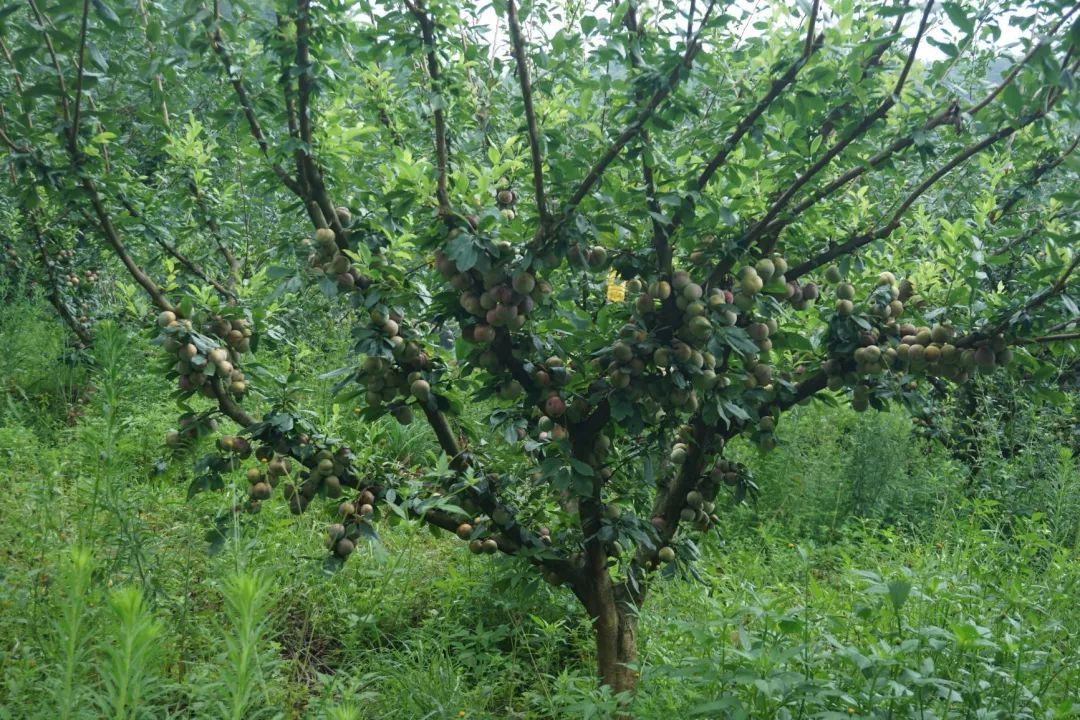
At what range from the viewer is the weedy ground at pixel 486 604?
2039 millimetres

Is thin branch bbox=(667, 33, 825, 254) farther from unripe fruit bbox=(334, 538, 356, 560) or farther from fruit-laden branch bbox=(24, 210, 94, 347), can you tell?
fruit-laden branch bbox=(24, 210, 94, 347)

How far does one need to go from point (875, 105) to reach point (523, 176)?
3.16 ft

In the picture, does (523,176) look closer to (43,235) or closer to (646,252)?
(646,252)

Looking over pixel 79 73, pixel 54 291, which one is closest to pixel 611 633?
pixel 79 73

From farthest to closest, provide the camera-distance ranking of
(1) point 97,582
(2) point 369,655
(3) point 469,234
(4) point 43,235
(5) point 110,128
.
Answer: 1. (4) point 43,235
2. (2) point 369,655
3. (5) point 110,128
4. (1) point 97,582
5. (3) point 469,234

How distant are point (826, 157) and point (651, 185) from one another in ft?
1.44

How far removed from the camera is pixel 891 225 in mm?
2502

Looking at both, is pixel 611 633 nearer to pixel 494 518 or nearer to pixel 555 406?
pixel 494 518

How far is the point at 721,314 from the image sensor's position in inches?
95.0

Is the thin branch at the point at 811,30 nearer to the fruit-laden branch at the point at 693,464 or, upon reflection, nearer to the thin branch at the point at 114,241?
the fruit-laden branch at the point at 693,464

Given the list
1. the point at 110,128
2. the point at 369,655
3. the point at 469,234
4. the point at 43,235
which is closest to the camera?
the point at 469,234

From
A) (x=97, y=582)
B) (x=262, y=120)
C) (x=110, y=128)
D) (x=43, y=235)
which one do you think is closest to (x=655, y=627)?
(x=97, y=582)

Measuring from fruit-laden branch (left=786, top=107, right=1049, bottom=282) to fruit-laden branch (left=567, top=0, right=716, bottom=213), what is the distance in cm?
70

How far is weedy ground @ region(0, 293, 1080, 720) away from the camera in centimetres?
204
